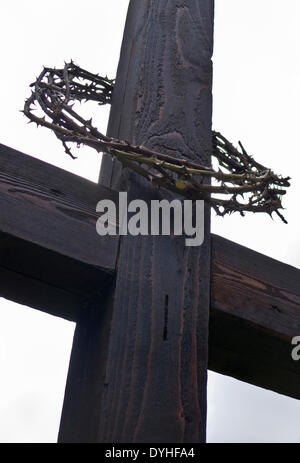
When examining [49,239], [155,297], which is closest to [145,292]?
[155,297]

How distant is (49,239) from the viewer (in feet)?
3.45

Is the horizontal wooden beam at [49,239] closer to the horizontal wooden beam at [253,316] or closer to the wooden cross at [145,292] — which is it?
the wooden cross at [145,292]

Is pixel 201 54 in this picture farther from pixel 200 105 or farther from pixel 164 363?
pixel 164 363

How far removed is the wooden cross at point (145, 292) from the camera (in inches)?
39.2

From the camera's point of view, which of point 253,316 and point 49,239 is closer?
point 49,239

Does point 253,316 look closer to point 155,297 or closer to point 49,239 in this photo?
point 155,297

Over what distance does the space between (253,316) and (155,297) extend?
0.60ft

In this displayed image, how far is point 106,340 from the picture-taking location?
102cm

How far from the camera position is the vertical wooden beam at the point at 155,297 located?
976mm

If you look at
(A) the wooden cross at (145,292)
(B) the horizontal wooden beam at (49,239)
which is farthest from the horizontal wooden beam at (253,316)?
(B) the horizontal wooden beam at (49,239)

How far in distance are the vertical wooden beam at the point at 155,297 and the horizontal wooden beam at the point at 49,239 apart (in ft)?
0.17

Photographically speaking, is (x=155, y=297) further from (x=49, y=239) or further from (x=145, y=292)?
(x=49, y=239)

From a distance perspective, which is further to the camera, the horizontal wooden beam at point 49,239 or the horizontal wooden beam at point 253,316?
the horizontal wooden beam at point 253,316
